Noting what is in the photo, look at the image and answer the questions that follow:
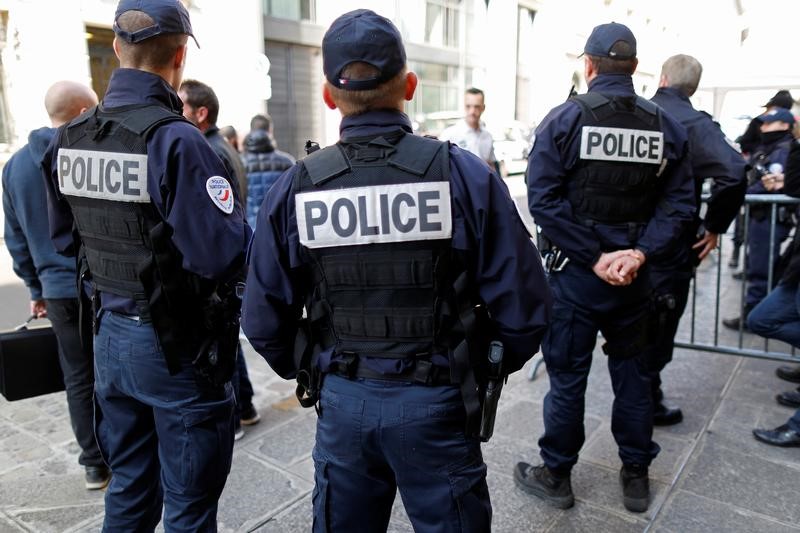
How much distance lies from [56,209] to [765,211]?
587 cm

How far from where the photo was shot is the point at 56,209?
261cm

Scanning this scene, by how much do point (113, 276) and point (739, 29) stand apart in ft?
49.1

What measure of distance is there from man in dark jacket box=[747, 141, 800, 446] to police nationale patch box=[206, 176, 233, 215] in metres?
2.99

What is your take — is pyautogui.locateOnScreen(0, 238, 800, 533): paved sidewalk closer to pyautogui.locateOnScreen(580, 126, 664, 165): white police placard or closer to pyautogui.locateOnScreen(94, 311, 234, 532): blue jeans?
pyautogui.locateOnScreen(94, 311, 234, 532): blue jeans

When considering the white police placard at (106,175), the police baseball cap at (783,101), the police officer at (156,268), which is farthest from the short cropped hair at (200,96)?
the police baseball cap at (783,101)

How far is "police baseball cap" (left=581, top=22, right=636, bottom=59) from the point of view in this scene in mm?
2869

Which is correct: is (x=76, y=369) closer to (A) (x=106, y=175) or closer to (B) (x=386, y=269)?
(A) (x=106, y=175)

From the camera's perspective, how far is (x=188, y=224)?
2.12 m

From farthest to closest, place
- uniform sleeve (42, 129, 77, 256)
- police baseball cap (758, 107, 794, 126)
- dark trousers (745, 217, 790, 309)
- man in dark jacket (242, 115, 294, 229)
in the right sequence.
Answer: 1. police baseball cap (758, 107, 794, 126)
2. man in dark jacket (242, 115, 294, 229)
3. dark trousers (745, 217, 790, 309)
4. uniform sleeve (42, 129, 77, 256)

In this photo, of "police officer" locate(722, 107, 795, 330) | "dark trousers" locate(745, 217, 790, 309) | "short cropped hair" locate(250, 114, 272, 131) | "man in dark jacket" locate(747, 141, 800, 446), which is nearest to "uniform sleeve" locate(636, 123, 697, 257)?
"man in dark jacket" locate(747, 141, 800, 446)

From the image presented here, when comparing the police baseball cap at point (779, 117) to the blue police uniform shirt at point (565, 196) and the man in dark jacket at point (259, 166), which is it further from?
the man in dark jacket at point (259, 166)

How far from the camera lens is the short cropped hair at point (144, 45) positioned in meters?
2.20

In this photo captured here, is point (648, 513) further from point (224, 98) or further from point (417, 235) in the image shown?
point (224, 98)

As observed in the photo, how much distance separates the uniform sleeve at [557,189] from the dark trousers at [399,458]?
1.25 metres
